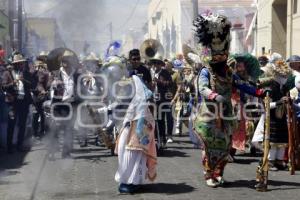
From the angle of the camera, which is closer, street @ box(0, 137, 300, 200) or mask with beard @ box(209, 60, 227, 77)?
street @ box(0, 137, 300, 200)

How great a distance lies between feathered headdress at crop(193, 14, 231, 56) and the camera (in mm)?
8461

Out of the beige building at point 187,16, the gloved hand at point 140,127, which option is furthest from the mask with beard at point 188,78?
the beige building at point 187,16

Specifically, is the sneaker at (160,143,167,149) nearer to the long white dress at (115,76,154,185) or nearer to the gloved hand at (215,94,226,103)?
the long white dress at (115,76,154,185)

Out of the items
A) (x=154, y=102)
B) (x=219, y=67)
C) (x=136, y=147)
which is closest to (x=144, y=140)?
(x=136, y=147)

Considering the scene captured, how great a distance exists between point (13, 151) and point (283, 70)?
5472 millimetres

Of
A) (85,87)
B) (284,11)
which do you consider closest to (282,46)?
(284,11)

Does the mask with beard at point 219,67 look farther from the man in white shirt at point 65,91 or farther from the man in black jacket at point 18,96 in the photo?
the man in black jacket at point 18,96

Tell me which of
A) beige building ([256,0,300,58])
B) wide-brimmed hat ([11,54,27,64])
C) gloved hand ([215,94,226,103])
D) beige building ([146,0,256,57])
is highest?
beige building ([146,0,256,57])

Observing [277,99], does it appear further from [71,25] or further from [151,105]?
Result: [71,25]

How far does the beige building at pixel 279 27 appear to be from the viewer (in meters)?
20.0

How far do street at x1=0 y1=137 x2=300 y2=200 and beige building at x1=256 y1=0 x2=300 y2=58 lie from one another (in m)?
9.38

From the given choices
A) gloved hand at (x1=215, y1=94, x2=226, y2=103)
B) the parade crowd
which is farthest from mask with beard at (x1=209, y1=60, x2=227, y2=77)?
gloved hand at (x1=215, y1=94, x2=226, y2=103)

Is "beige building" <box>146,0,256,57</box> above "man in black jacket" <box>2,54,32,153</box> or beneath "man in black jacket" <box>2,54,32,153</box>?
above

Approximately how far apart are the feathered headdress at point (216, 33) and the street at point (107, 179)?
184 centimetres
